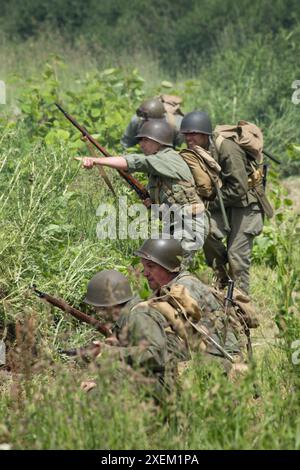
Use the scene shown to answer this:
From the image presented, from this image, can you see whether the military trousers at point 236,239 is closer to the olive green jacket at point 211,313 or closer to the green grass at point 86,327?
the green grass at point 86,327

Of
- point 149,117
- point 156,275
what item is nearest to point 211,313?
point 156,275

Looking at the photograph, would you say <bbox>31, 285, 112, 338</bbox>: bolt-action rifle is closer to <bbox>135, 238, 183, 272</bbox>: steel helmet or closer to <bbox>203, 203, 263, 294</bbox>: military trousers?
<bbox>135, 238, 183, 272</bbox>: steel helmet

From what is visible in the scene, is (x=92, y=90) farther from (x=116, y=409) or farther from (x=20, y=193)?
(x=116, y=409)

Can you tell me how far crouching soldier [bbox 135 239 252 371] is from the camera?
618 cm

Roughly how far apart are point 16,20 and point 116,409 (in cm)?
1984

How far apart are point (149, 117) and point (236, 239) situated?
2264 mm

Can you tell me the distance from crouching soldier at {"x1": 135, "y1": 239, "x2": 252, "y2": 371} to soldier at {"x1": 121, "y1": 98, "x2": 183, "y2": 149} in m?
4.01

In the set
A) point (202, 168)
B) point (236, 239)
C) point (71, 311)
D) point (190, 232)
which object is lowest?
point (236, 239)

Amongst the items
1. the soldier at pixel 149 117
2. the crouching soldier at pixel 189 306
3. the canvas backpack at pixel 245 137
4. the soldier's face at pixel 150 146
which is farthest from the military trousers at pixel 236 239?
the crouching soldier at pixel 189 306

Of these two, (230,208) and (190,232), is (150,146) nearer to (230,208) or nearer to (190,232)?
(190,232)

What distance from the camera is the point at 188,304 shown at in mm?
6207

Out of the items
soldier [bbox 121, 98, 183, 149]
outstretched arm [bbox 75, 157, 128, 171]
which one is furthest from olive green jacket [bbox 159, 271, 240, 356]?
soldier [bbox 121, 98, 183, 149]

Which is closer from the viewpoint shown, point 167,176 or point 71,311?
point 71,311
